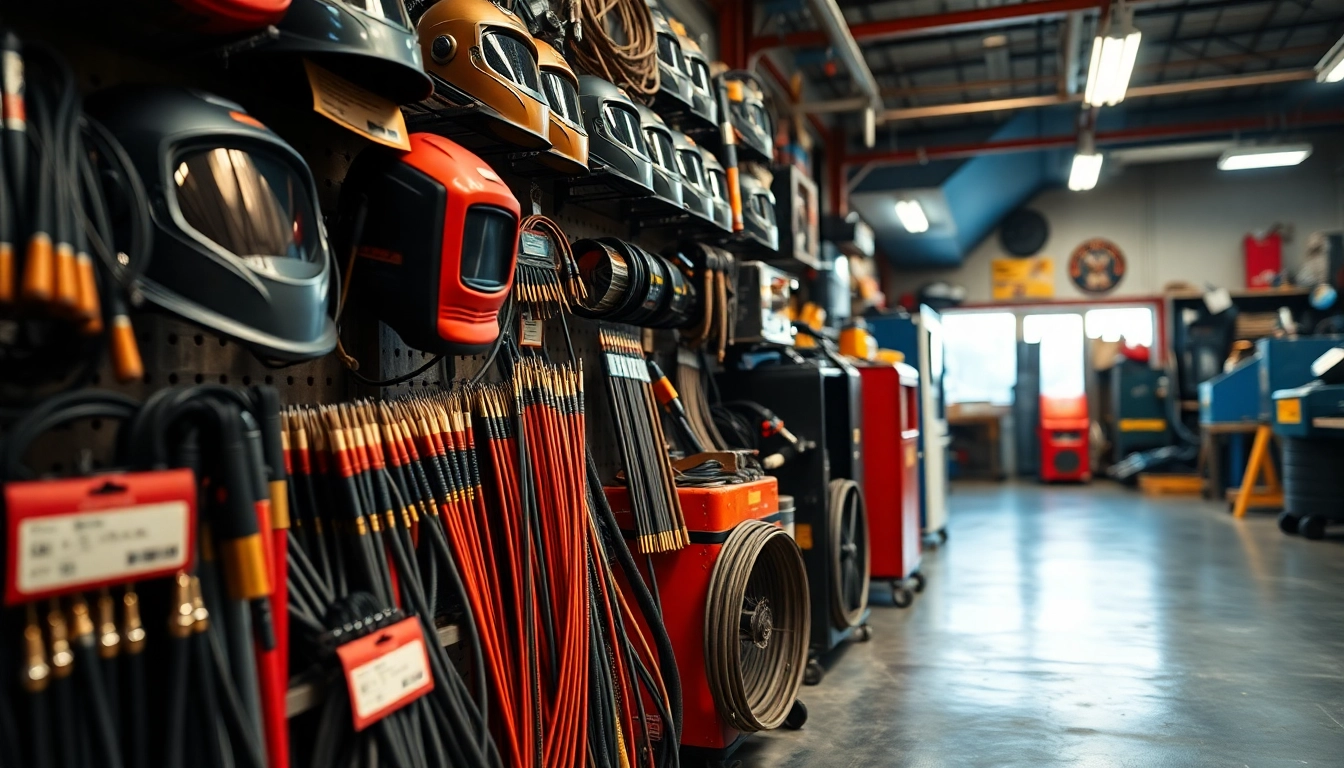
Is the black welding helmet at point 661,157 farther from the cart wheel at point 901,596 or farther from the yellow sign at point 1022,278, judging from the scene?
the yellow sign at point 1022,278

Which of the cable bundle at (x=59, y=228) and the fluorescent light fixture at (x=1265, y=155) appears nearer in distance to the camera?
the cable bundle at (x=59, y=228)

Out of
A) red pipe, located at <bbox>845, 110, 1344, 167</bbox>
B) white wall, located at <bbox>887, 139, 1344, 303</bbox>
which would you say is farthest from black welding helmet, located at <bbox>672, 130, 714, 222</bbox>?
white wall, located at <bbox>887, 139, 1344, 303</bbox>

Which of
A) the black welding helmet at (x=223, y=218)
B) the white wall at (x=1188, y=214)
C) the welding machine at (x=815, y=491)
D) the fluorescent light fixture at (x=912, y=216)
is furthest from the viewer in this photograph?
the white wall at (x=1188, y=214)

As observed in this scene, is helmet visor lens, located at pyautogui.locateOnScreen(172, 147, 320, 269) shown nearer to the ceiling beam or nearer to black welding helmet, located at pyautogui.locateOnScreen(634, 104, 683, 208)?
black welding helmet, located at pyautogui.locateOnScreen(634, 104, 683, 208)

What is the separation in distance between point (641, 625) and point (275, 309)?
4.53ft

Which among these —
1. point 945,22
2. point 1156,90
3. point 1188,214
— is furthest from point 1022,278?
point 945,22

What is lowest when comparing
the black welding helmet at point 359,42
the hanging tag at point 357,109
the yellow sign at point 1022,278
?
the hanging tag at point 357,109

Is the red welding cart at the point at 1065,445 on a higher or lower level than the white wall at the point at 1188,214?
lower

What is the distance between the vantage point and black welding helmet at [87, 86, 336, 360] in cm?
114

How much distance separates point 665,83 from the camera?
297 centimetres

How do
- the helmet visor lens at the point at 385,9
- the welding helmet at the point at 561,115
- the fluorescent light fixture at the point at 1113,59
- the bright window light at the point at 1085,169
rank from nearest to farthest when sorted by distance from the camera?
1. the helmet visor lens at the point at 385,9
2. the welding helmet at the point at 561,115
3. the fluorescent light fixture at the point at 1113,59
4. the bright window light at the point at 1085,169

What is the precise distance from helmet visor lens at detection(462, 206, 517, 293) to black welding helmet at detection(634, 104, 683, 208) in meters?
0.95

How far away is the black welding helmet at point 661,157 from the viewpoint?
2602 mm

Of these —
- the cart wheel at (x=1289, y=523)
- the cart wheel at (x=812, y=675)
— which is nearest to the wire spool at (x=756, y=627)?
the cart wheel at (x=812, y=675)
